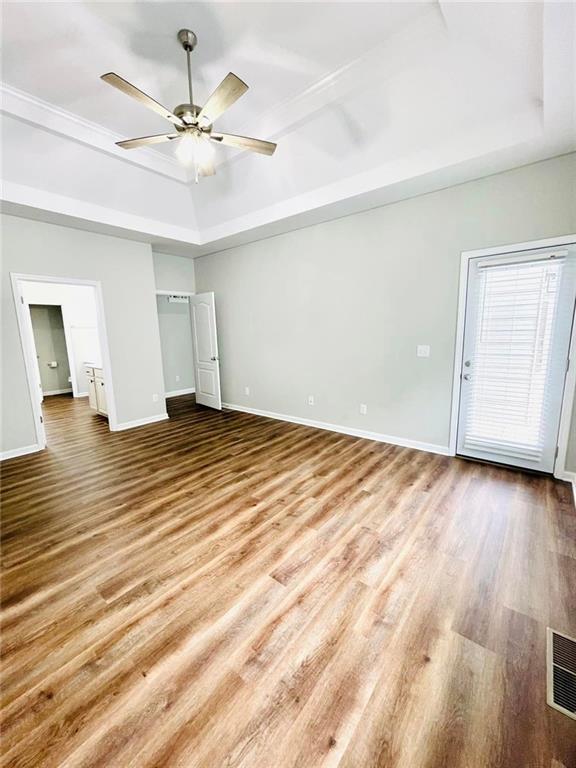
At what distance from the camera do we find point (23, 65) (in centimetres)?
239

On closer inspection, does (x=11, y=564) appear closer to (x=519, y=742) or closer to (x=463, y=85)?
(x=519, y=742)

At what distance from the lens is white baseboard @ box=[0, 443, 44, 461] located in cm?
379

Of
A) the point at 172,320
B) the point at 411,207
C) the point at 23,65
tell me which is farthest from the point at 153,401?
the point at 411,207

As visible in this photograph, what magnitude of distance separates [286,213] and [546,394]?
138 inches

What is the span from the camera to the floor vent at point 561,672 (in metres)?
1.23

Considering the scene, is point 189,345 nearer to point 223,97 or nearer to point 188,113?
point 188,113

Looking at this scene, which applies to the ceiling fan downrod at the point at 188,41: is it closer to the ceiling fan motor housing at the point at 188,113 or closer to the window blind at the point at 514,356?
the ceiling fan motor housing at the point at 188,113

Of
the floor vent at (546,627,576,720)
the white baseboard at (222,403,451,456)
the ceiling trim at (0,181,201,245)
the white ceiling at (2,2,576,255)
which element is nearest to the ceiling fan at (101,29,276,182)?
the white ceiling at (2,2,576,255)

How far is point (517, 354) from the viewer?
9.82 ft

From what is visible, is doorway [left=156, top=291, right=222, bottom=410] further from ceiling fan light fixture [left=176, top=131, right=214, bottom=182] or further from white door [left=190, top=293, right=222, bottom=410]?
ceiling fan light fixture [left=176, top=131, right=214, bottom=182]

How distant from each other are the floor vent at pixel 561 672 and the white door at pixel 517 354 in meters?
1.96

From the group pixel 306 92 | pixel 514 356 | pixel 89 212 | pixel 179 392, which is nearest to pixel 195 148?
pixel 306 92

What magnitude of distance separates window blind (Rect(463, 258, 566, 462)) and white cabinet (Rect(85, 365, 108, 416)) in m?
5.50

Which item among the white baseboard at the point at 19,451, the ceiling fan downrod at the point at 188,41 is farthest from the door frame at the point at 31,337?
the ceiling fan downrod at the point at 188,41
